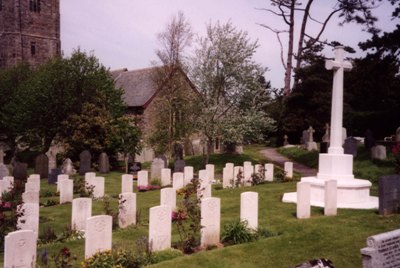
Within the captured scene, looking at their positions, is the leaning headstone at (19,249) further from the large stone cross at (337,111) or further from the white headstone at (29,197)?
the large stone cross at (337,111)

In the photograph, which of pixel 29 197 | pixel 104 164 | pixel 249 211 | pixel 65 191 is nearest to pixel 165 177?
pixel 65 191

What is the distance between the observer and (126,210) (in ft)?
37.1

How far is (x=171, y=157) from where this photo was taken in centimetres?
3148

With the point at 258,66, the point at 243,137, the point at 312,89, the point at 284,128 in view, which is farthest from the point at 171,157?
the point at 312,89

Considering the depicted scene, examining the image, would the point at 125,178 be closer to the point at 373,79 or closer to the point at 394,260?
the point at 394,260

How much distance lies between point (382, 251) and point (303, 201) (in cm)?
470

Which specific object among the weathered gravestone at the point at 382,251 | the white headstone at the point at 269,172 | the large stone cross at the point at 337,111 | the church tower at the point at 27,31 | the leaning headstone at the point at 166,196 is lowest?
the white headstone at the point at 269,172

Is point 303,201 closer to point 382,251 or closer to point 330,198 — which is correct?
point 330,198

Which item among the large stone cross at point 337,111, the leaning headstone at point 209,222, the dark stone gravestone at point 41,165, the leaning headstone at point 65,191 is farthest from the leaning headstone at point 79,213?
the dark stone gravestone at point 41,165

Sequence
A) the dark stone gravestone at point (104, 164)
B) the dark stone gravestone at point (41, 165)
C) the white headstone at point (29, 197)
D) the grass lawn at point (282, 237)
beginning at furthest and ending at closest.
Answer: the dark stone gravestone at point (104, 164)
the dark stone gravestone at point (41, 165)
the white headstone at point (29, 197)
the grass lawn at point (282, 237)

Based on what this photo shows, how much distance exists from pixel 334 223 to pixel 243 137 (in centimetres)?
1692

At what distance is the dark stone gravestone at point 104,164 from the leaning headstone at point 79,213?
16889 mm

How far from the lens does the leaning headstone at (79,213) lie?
10953 millimetres

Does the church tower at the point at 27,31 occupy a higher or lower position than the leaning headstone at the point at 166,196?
higher
